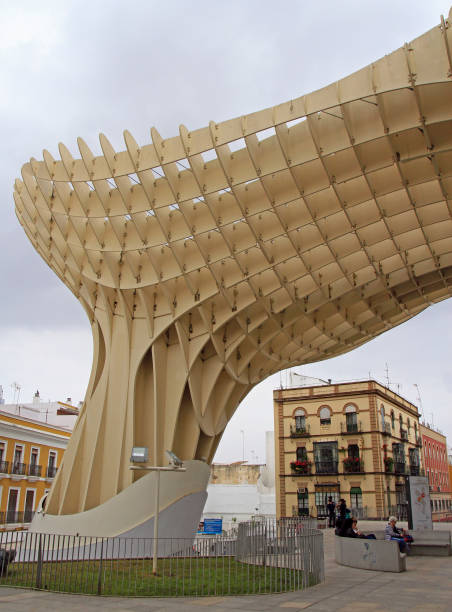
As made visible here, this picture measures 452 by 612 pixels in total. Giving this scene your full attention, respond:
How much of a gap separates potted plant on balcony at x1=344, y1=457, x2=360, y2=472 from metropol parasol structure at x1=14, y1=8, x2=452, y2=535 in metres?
29.0

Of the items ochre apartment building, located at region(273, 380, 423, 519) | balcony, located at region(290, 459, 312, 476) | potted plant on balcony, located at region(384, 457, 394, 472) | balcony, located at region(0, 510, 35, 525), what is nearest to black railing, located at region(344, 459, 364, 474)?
ochre apartment building, located at region(273, 380, 423, 519)

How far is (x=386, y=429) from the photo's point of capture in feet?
186

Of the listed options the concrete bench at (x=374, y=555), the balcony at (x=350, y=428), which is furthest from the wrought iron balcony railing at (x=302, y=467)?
the concrete bench at (x=374, y=555)

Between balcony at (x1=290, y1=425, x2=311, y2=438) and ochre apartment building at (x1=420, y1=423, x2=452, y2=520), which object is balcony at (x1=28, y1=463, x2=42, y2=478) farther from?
ochre apartment building at (x1=420, y1=423, x2=452, y2=520)

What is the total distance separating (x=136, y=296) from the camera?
2475cm

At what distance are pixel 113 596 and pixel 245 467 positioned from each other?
200 ft

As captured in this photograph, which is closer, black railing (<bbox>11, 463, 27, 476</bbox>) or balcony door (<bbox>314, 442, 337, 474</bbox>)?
black railing (<bbox>11, 463, 27, 476</bbox>)

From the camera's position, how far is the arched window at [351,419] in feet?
182

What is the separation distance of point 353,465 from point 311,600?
148 ft

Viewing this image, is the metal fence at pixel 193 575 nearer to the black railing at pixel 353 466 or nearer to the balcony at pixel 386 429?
the black railing at pixel 353 466

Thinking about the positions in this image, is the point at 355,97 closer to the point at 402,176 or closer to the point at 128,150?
the point at 402,176

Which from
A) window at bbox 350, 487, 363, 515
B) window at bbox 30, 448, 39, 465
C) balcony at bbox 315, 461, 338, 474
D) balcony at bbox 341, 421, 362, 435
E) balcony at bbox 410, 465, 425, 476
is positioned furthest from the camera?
balcony at bbox 410, 465, 425, 476

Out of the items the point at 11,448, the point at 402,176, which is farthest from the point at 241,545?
the point at 11,448

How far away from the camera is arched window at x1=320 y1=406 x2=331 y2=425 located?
5691cm
